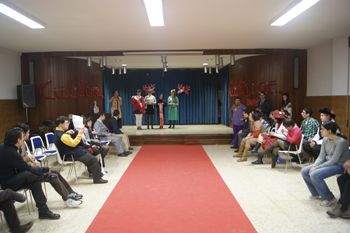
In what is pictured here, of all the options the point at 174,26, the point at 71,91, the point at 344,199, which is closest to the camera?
the point at 344,199

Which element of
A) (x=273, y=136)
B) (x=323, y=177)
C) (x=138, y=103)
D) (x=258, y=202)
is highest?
(x=138, y=103)

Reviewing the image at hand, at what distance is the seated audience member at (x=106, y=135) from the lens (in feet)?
18.5

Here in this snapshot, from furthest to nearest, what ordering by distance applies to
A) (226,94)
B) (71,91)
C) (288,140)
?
(226,94)
(71,91)
(288,140)

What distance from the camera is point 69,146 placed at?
386 cm

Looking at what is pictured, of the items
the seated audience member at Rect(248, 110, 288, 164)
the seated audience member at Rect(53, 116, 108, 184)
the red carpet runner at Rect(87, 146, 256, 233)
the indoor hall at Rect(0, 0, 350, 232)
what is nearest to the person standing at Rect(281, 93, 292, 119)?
the indoor hall at Rect(0, 0, 350, 232)

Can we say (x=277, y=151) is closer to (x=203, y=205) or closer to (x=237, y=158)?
(x=237, y=158)

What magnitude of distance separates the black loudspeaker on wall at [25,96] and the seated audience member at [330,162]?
688 cm

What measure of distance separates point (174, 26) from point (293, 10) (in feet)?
6.89

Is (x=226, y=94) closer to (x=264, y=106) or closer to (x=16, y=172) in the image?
(x=264, y=106)

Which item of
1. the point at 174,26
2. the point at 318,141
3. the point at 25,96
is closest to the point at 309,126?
the point at 318,141

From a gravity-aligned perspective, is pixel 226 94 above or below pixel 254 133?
above

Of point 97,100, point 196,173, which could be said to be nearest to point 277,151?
point 196,173

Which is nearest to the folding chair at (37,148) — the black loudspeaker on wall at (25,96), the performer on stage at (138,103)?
the black loudspeaker on wall at (25,96)

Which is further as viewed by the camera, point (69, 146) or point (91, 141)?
point (91, 141)
